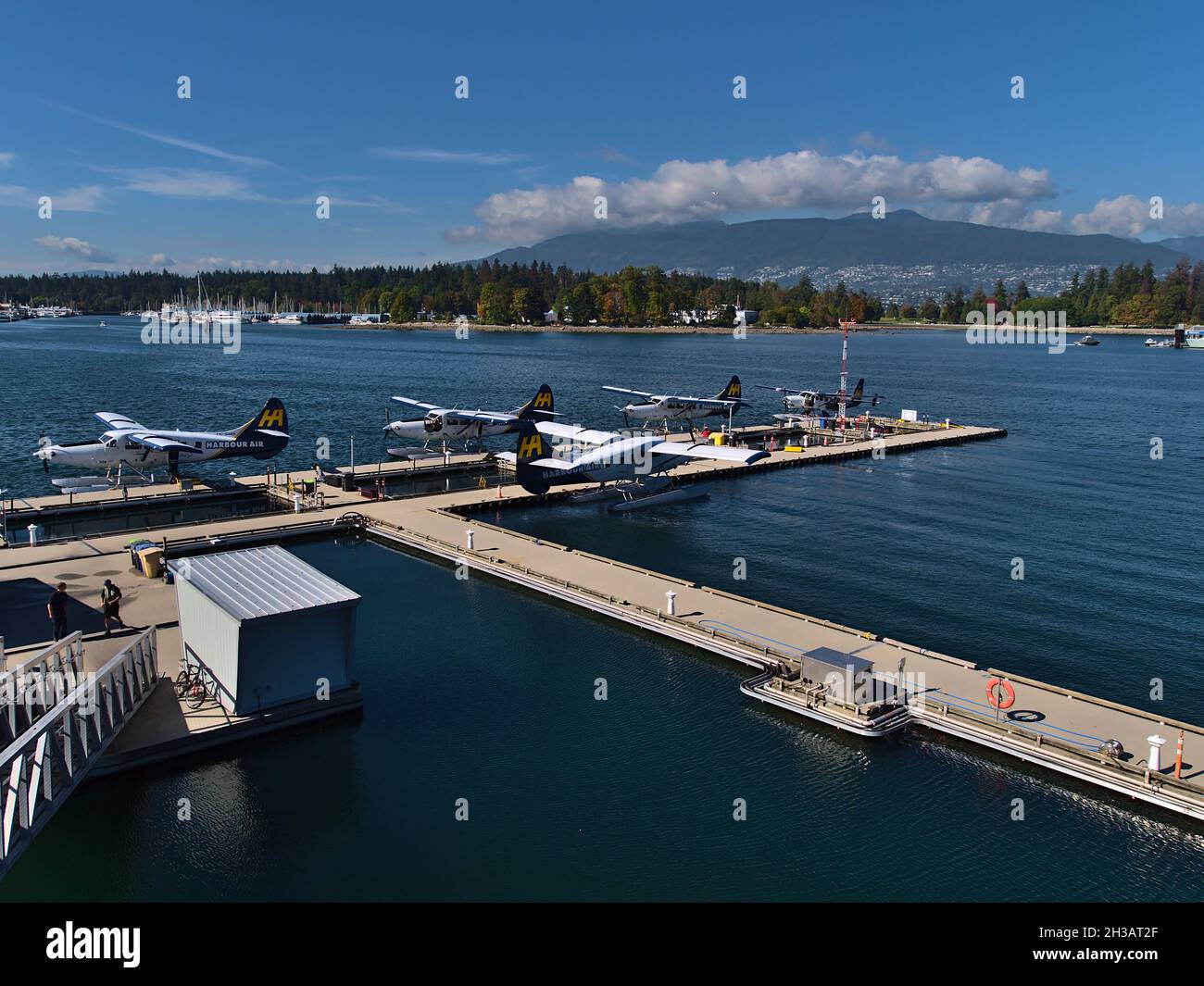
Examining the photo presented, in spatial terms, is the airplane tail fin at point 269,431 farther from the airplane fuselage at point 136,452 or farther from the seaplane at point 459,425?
the seaplane at point 459,425

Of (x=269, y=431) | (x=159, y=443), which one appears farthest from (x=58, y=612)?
(x=269, y=431)

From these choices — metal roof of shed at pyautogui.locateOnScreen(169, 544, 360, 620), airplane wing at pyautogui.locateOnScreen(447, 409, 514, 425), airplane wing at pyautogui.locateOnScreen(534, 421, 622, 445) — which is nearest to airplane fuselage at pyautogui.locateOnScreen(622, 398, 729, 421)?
airplane wing at pyautogui.locateOnScreen(534, 421, 622, 445)

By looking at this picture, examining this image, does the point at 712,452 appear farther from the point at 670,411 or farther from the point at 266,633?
the point at 266,633

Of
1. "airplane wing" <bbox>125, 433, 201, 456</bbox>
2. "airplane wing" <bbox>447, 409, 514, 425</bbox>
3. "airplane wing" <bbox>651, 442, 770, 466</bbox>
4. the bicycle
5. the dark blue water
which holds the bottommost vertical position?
the dark blue water

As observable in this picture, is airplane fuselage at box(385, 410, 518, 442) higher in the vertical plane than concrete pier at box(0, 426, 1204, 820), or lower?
higher

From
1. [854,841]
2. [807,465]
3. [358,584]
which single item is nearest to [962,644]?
[854,841]

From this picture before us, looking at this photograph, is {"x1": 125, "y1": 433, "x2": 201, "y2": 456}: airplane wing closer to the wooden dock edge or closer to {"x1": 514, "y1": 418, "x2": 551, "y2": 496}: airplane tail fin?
{"x1": 514, "y1": 418, "x2": 551, "y2": 496}: airplane tail fin
